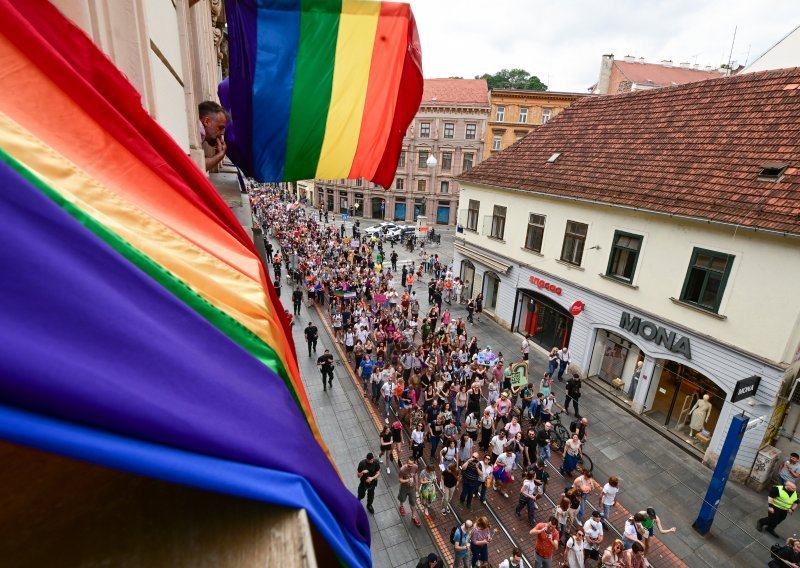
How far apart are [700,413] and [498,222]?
40.2ft

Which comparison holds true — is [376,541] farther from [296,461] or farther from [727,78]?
[727,78]

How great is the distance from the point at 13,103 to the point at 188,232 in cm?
69

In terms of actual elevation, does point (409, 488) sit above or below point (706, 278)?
below

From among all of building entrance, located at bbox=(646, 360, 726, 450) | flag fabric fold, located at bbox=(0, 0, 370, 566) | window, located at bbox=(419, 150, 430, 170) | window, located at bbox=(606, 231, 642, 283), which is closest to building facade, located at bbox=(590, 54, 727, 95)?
window, located at bbox=(419, 150, 430, 170)

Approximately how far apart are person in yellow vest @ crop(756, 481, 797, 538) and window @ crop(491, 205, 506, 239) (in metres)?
14.3

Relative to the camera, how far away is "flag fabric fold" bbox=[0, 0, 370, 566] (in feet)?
2.59

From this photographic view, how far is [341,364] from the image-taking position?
57.5 ft

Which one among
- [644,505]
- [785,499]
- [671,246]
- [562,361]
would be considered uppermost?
[671,246]

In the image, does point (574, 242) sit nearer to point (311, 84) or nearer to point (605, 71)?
point (311, 84)

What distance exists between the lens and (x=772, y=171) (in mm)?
12117

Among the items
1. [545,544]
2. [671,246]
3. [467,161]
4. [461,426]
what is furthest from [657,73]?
[545,544]

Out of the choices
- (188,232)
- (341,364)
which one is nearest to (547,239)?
(341,364)

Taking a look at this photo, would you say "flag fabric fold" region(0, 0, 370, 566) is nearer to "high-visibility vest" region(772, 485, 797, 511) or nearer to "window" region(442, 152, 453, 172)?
"high-visibility vest" region(772, 485, 797, 511)

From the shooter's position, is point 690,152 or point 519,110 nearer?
point 690,152
